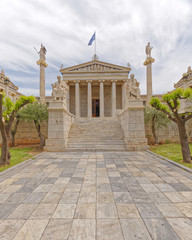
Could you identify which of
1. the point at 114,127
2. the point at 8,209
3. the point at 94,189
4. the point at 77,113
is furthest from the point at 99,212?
the point at 77,113

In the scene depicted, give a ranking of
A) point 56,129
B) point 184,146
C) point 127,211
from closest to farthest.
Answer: point 127,211, point 184,146, point 56,129

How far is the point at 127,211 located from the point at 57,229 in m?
1.30

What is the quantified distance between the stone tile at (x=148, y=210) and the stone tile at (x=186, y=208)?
504 mm

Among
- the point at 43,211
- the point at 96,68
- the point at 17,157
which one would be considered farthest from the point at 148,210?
the point at 96,68

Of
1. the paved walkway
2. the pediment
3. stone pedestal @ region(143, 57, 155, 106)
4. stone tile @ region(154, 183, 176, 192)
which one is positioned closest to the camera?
the paved walkway

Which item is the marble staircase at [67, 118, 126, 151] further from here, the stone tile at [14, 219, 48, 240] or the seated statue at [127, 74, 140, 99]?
the stone tile at [14, 219, 48, 240]

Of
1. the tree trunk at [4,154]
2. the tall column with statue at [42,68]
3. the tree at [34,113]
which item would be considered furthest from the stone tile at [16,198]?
the tall column with statue at [42,68]

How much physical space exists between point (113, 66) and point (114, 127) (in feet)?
57.1

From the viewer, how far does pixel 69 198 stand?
10.3 ft

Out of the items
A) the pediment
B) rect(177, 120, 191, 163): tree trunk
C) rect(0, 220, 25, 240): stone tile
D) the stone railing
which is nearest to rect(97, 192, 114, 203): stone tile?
rect(0, 220, 25, 240): stone tile

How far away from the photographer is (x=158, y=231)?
2.14 m

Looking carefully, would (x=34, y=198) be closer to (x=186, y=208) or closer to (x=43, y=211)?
(x=43, y=211)

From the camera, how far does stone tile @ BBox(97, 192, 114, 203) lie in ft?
9.90

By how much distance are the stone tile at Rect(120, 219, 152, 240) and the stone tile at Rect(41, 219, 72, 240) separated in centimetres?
89
